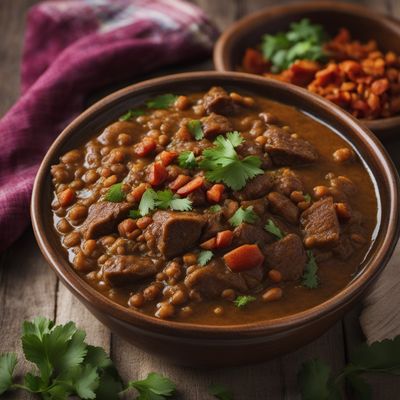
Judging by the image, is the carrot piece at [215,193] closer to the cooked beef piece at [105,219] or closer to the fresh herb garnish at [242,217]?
the fresh herb garnish at [242,217]

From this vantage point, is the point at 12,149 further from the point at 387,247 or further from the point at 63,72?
the point at 387,247

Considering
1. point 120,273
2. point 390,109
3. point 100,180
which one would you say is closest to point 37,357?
point 120,273

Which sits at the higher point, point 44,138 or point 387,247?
point 387,247

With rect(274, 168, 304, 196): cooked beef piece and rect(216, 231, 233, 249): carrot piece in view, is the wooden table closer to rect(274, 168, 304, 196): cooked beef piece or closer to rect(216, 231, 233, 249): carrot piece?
rect(216, 231, 233, 249): carrot piece

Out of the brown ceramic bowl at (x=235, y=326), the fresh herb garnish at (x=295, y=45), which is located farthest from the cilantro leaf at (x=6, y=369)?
the fresh herb garnish at (x=295, y=45)

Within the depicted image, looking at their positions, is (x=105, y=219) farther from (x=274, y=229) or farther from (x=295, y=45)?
(x=295, y=45)

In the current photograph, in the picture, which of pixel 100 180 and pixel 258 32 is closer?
pixel 100 180
